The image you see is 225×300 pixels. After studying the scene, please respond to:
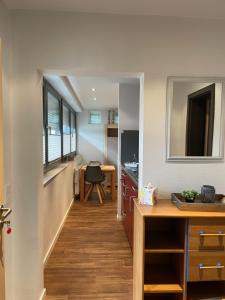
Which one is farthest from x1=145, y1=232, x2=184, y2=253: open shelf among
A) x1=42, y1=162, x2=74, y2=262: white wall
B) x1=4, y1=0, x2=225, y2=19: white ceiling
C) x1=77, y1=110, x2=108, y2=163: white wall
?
x1=77, y1=110, x2=108, y2=163: white wall

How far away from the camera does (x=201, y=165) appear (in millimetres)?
2035

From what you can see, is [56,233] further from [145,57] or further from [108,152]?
[108,152]

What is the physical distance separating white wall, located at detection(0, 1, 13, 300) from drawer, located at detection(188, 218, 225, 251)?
135 cm

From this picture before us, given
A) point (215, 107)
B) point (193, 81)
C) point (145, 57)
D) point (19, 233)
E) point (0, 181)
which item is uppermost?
point (145, 57)

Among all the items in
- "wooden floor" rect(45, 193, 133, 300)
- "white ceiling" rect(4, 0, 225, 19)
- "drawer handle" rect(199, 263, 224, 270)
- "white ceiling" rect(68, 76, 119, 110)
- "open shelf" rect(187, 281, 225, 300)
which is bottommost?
"wooden floor" rect(45, 193, 133, 300)

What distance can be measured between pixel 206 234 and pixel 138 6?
1.71 metres

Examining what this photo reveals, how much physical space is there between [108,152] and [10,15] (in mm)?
5440

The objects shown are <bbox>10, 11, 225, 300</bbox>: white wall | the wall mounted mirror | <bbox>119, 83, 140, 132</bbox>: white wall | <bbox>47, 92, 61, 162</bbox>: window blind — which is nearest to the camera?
<bbox>10, 11, 225, 300</bbox>: white wall

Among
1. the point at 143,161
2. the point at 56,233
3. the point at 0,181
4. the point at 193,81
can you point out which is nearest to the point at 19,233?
the point at 0,181

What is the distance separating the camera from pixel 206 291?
1849mm

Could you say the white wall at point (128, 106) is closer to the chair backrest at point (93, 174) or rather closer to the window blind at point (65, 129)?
the window blind at point (65, 129)

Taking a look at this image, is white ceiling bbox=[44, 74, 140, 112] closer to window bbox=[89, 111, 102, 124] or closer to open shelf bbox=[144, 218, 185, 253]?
window bbox=[89, 111, 102, 124]

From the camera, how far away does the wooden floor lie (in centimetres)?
225

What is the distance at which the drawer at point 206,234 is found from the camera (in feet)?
5.37
